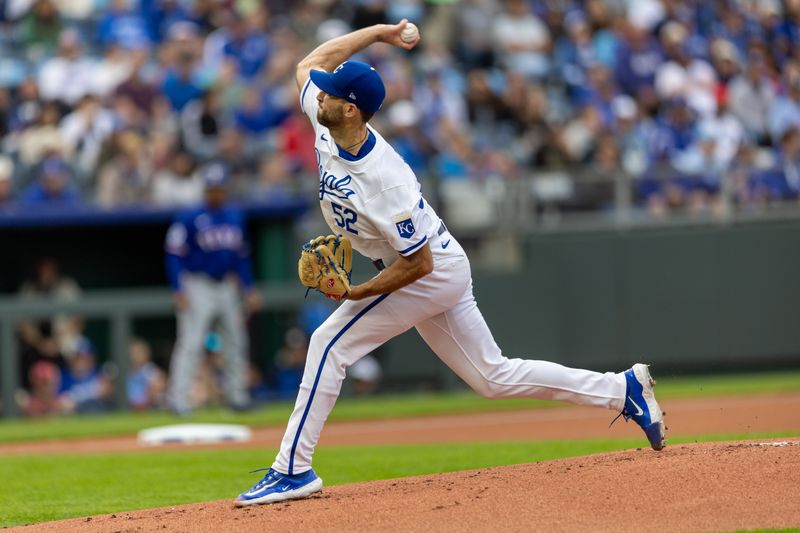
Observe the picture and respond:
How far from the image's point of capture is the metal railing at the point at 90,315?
13.2m

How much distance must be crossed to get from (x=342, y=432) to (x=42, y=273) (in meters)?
4.88

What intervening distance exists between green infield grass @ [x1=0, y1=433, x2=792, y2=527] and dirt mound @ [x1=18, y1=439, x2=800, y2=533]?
820 mm

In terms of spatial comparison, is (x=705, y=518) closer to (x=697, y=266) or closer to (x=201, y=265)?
(x=201, y=265)

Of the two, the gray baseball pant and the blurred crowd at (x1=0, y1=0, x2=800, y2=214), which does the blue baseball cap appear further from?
the blurred crowd at (x1=0, y1=0, x2=800, y2=214)

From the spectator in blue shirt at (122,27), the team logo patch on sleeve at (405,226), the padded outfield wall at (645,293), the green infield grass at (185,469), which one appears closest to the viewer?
the team logo patch on sleeve at (405,226)

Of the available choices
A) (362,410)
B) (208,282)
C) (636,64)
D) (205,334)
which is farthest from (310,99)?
(636,64)

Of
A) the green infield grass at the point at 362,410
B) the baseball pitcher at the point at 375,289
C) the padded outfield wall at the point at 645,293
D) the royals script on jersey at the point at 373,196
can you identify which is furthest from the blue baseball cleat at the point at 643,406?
the padded outfield wall at the point at 645,293

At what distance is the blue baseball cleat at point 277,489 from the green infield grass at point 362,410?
5608 millimetres

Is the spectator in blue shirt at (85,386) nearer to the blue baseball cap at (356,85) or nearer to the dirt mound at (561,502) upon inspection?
the dirt mound at (561,502)

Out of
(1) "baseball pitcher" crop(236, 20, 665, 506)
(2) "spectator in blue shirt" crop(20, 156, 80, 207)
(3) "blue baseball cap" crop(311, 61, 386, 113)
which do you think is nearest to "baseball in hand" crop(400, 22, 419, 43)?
(1) "baseball pitcher" crop(236, 20, 665, 506)

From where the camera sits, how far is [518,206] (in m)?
14.9

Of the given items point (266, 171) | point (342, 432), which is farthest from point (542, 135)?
point (342, 432)

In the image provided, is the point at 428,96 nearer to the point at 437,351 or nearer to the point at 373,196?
the point at 437,351

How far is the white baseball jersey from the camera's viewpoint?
19.1 feet
